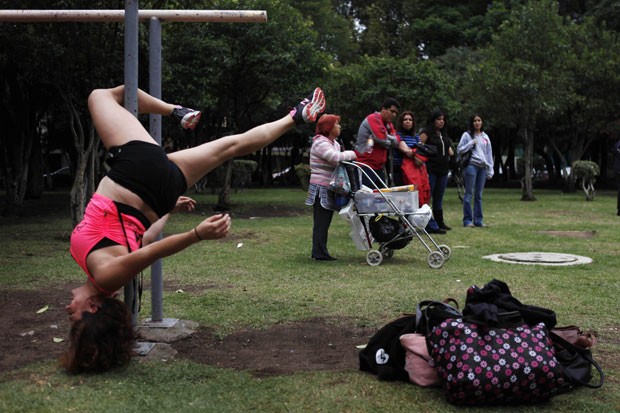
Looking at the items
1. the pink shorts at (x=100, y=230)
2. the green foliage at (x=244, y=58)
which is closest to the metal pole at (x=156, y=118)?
the pink shorts at (x=100, y=230)

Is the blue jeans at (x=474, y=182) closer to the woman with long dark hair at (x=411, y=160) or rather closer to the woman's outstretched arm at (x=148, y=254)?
the woman with long dark hair at (x=411, y=160)

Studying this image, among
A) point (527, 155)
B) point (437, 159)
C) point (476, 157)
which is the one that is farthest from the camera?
point (527, 155)

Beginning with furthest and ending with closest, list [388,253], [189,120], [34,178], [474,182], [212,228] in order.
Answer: [34,178]
[474,182]
[388,253]
[189,120]
[212,228]

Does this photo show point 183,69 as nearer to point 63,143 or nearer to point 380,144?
point 380,144

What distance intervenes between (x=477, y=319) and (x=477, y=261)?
5.18 metres

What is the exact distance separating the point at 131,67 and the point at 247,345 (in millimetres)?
2050

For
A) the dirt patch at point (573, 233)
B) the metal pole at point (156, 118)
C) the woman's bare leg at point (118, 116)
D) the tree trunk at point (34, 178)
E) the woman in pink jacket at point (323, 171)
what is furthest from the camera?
the tree trunk at point (34, 178)

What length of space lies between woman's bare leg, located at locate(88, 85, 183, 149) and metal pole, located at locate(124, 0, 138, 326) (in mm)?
90

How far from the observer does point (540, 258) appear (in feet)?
30.1

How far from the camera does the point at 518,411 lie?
3.86m

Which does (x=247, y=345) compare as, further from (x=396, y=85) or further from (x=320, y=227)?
(x=396, y=85)

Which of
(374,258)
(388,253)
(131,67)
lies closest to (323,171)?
(374,258)

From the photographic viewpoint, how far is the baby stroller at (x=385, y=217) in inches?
337

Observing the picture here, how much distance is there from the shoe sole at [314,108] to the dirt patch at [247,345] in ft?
5.08
